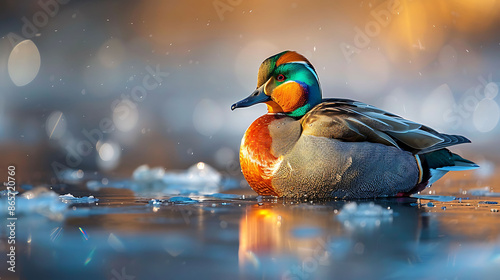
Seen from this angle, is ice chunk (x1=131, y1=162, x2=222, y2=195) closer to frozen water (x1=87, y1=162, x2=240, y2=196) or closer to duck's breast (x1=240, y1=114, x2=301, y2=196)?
frozen water (x1=87, y1=162, x2=240, y2=196)

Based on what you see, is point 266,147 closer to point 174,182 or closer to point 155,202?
point 155,202

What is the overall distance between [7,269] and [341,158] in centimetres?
273

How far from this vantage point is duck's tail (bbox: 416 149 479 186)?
5.04m

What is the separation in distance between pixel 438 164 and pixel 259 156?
156 centimetres

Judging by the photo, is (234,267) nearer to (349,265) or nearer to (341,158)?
(349,265)

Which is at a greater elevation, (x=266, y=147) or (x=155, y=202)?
(x=266, y=147)

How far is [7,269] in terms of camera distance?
2.40m

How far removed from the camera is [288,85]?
498cm

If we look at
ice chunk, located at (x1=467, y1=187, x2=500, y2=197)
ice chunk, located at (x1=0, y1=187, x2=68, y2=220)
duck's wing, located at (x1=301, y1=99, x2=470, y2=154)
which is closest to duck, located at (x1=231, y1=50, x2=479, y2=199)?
duck's wing, located at (x1=301, y1=99, x2=470, y2=154)

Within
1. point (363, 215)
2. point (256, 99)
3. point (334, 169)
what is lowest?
point (363, 215)

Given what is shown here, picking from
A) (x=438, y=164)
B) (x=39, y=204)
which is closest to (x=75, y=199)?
(x=39, y=204)

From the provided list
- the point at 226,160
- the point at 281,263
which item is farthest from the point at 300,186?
the point at 226,160

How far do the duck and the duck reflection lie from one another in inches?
19.9

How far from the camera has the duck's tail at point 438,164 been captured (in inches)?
198
